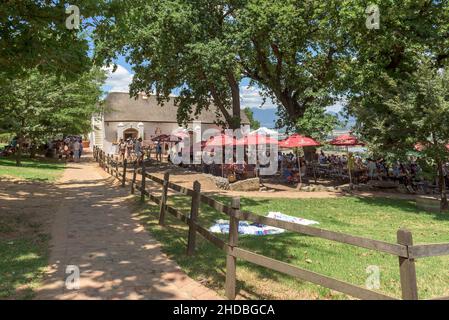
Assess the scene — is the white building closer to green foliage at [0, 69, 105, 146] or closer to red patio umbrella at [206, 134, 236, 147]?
green foliage at [0, 69, 105, 146]

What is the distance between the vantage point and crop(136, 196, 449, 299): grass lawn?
211 inches

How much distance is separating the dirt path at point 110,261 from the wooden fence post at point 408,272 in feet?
7.88

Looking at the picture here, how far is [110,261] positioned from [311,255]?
335 centimetres

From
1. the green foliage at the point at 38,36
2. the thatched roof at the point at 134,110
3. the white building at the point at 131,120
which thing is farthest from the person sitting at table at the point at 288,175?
the thatched roof at the point at 134,110

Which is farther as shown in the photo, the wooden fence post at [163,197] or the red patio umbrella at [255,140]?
the red patio umbrella at [255,140]

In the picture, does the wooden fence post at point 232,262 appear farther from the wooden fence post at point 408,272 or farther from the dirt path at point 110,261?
the wooden fence post at point 408,272

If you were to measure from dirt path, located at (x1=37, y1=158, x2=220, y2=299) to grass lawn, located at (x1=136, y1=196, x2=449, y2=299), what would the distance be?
0.32 metres

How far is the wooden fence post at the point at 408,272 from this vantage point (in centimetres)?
321

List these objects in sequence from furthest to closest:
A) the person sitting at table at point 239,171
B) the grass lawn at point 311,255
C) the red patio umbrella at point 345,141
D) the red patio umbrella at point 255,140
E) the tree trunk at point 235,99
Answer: the tree trunk at point 235,99
the person sitting at table at point 239,171
the red patio umbrella at point 345,141
the red patio umbrella at point 255,140
the grass lawn at point 311,255

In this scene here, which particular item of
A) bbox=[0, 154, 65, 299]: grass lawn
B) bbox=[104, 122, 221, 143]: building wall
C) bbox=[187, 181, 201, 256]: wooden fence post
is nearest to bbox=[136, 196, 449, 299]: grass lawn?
bbox=[187, 181, 201, 256]: wooden fence post

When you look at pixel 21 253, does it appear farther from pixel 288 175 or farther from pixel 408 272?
pixel 288 175

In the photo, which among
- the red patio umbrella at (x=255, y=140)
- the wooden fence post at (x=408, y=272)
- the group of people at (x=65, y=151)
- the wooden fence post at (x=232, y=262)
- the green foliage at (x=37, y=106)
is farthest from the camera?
the group of people at (x=65, y=151)
